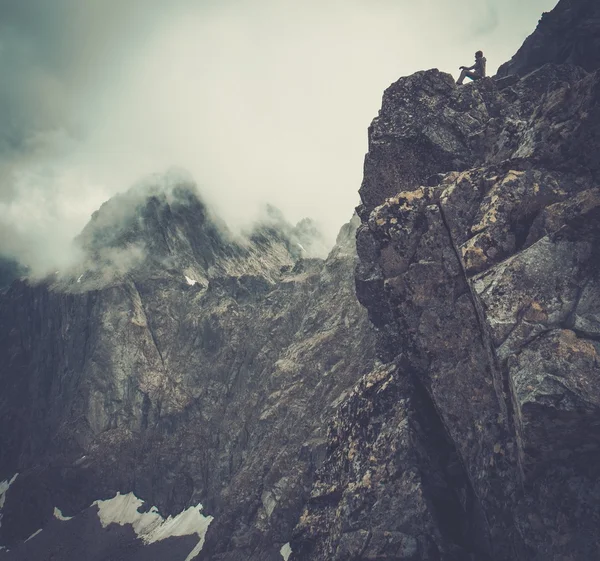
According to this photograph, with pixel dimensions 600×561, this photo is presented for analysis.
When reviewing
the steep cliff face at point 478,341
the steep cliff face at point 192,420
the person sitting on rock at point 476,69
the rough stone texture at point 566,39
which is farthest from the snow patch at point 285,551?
the rough stone texture at point 566,39

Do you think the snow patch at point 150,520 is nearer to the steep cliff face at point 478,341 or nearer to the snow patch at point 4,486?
the snow patch at point 4,486

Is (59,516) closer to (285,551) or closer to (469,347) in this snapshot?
(285,551)

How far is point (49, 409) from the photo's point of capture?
196 metres

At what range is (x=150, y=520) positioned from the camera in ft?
482

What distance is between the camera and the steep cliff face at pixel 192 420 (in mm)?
103250

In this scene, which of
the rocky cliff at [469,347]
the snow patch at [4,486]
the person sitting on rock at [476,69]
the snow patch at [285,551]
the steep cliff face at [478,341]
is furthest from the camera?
the snow patch at [4,486]

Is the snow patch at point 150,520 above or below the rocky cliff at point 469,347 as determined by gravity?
below

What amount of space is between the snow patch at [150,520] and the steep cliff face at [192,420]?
0.55 m

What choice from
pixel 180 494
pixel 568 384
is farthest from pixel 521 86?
pixel 180 494

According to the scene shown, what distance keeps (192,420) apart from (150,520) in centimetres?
3647

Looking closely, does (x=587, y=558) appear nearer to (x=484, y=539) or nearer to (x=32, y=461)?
(x=484, y=539)

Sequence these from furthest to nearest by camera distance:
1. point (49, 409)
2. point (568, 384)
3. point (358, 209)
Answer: point (49, 409), point (358, 209), point (568, 384)

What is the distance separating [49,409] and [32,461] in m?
23.4

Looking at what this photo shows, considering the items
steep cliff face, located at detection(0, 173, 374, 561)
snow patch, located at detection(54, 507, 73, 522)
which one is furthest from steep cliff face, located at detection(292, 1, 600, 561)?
snow patch, located at detection(54, 507, 73, 522)
